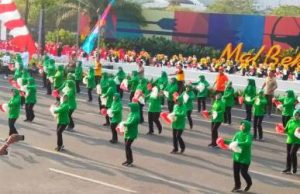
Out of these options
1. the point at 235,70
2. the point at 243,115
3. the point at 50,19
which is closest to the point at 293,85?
the point at 243,115

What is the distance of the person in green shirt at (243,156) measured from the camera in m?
12.3

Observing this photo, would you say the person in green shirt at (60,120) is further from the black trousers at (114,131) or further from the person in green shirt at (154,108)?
the person in green shirt at (154,108)

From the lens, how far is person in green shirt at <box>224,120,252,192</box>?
1230 cm

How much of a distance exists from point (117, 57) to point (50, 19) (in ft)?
56.0

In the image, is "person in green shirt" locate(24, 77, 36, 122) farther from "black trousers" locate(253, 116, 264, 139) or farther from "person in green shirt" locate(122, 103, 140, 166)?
"black trousers" locate(253, 116, 264, 139)

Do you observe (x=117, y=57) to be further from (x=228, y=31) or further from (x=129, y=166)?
(x=129, y=166)

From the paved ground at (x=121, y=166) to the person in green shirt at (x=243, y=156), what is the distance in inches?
14.3

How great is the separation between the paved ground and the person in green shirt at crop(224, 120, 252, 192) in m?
0.36

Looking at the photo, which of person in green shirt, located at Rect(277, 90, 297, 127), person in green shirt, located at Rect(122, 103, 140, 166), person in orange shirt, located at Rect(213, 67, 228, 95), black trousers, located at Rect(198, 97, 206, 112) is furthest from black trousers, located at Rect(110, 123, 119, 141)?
person in orange shirt, located at Rect(213, 67, 228, 95)

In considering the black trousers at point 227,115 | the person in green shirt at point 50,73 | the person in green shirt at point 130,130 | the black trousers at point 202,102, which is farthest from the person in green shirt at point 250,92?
the person in green shirt at point 50,73

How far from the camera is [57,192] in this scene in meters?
11.8

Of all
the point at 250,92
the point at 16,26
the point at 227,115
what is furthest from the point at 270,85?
the point at 16,26

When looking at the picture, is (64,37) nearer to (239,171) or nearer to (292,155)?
(292,155)

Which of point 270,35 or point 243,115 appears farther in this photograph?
point 270,35
